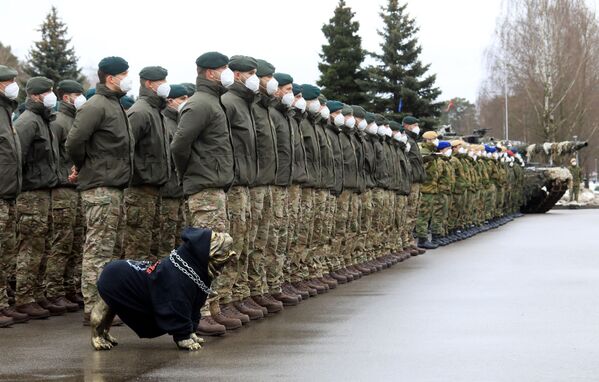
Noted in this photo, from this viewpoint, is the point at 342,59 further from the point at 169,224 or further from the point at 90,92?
the point at 169,224

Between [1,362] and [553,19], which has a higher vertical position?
[553,19]

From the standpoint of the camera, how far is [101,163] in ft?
34.5

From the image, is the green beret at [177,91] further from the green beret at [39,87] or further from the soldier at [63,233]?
the green beret at [39,87]

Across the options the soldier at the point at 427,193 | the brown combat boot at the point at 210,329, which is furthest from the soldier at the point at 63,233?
the soldier at the point at 427,193

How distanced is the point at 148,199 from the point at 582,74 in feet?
191

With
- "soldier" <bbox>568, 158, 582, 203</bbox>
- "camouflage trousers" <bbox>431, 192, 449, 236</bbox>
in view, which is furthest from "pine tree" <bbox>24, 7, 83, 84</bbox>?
"camouflage trousers" <bbox>431, 192, 449, 236</bbox>

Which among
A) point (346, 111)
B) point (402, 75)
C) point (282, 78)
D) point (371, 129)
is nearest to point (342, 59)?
point (402, 75)

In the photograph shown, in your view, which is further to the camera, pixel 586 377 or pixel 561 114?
pixel 561 114

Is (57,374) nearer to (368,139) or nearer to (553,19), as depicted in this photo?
(368,139)

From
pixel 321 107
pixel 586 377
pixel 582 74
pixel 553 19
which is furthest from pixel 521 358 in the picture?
pixel 582 74

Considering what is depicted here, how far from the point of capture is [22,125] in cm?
1139

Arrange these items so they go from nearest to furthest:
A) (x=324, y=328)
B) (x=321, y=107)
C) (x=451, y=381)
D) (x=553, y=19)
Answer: (x=451, y=381), (x=324, y=328), (x=321, y=107), (x=553, y=19)

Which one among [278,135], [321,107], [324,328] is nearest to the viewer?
[324,328]

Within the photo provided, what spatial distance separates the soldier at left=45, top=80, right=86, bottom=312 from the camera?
11.9 metres
